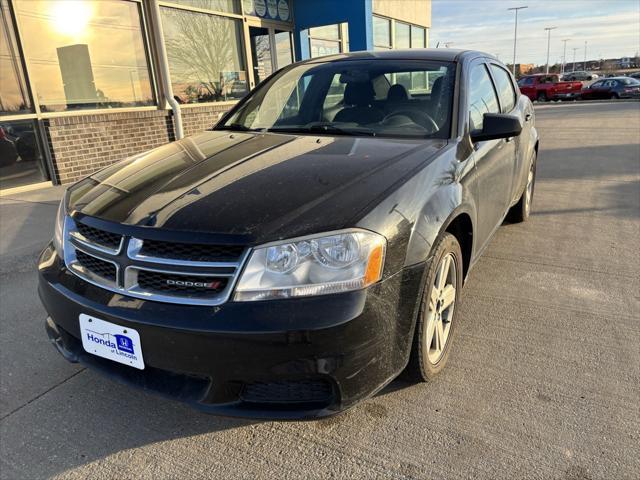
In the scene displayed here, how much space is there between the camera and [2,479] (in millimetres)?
2008

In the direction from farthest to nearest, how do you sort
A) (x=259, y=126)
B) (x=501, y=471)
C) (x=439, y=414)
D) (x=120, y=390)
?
(x=259, y=126)
(x=120, y=390)
(x=439, y=414)
(x=501, y=471)

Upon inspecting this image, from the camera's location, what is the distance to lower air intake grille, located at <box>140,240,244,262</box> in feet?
6.00

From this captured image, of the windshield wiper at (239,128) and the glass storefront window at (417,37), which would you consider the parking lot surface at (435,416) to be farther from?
the glass storefront window at (417,37)

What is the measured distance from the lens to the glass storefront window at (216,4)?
9160 mm

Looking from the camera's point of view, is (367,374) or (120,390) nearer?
(367,374)

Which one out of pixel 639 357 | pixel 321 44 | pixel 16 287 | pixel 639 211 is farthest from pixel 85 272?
pixel 321 44

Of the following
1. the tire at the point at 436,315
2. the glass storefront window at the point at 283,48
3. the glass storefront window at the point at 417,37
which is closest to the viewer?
the tire at the point at 436,315

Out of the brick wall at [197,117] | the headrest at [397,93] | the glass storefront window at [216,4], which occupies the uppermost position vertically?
the glass storefront window at [216,4]

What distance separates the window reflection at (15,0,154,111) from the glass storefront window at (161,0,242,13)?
3.90 ft

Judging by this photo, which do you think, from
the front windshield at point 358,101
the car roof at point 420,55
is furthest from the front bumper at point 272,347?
the car roof at point 420,55

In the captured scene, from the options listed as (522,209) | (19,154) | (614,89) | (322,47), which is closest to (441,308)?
(522,209)

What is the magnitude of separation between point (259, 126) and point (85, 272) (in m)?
1.63

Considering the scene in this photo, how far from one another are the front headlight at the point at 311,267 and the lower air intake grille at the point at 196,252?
78mm

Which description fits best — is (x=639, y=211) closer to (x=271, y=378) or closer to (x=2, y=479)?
(x=271, y=378)
